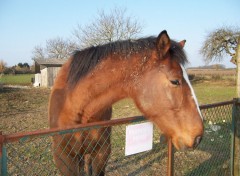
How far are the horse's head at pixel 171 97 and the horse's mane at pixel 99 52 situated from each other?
147mm

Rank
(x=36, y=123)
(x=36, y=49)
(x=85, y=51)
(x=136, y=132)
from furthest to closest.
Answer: (x=36, y=49) → (x=36, y=123) → (x=85, y=51) → (x=136, y=132)

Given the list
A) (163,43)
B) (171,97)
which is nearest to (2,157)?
(171,97)

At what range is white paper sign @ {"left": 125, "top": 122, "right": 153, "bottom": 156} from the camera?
7.36ft

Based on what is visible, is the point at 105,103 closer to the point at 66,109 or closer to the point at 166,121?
the point at 66,109

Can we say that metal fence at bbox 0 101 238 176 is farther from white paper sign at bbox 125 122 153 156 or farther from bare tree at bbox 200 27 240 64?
bare tree at bbox 200 27 240 64

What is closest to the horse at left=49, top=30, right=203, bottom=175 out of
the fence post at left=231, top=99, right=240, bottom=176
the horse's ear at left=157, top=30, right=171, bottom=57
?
the horse's ear at left=157, top=30, right=171, bottom=57

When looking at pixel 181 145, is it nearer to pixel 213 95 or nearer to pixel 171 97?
pixel 171 97

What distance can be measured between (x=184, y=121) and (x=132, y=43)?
101cm

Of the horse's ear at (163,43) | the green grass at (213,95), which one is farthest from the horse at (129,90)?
the green grass at (213,95)

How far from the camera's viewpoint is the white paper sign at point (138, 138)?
2244 millimetres

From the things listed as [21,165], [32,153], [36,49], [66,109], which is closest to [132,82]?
[66,109]

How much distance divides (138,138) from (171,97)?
1.80 feet

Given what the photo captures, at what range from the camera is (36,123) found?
8.16 meters

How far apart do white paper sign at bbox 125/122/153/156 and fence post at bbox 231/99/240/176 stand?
2.13 metres
